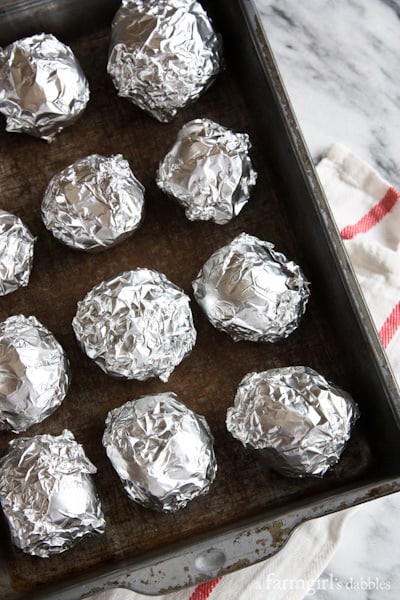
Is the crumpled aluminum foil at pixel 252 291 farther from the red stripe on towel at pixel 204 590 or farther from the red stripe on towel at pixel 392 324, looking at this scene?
the red stripe on towel at pixel 204 590

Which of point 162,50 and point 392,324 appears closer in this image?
point 162,50

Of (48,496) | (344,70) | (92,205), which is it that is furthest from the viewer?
(344,70)

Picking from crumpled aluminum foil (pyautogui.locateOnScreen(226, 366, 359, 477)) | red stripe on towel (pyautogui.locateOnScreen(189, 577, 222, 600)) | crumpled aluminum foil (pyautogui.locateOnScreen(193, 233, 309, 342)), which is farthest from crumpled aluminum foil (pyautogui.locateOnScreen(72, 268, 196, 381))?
red stripe on towel (pyautogui.locateOnScreen(189, 577, 222, 600))

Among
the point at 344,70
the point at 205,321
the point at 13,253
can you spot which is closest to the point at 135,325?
the point at 205,321

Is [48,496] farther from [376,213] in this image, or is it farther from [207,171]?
[376,213]

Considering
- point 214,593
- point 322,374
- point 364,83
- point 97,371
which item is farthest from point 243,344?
point 364,83

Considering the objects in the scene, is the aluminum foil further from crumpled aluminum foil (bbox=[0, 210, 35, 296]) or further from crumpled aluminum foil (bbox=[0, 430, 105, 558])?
crumpled aluminum foil (bbox=[0, 430, 105, 558])
